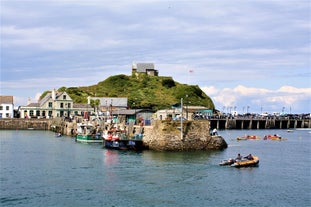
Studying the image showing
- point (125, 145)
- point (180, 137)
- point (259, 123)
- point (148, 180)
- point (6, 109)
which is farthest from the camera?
point (259, 123)

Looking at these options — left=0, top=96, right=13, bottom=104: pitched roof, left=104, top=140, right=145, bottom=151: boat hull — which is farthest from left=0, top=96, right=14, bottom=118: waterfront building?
left=104, top=140, right=145, bottom=151: boat hull

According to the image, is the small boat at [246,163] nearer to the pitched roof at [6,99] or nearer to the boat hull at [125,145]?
the boat hull at [125,145]

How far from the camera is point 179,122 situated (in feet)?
231

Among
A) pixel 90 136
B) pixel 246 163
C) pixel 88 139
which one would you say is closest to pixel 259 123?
pixel 90 136

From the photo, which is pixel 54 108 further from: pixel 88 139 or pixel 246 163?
pixel 246 163

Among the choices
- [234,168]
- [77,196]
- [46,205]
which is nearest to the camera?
[46,205]

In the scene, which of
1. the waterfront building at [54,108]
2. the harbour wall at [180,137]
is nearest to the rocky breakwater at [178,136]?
the harbour wall at [180,137]

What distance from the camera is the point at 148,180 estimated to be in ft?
155

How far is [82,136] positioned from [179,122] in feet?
98.9

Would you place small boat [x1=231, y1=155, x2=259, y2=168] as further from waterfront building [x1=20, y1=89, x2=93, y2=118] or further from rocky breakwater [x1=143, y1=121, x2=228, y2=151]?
waterfront building [x1=20, y1=89, x2=93, y2=118]

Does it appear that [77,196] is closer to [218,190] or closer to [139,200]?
[139,200]

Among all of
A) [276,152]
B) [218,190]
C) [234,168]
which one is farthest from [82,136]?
[218,190]

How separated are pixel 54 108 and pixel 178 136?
80.8 metres

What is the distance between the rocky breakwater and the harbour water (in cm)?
208
